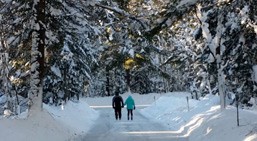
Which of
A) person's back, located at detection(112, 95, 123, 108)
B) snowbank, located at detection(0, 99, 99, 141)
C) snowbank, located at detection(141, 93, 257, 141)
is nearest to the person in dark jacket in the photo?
person's back, located at detection(112, 95, 123, 108)

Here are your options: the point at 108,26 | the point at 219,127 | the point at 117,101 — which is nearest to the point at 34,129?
the point at 219,127

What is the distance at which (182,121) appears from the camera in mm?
22047

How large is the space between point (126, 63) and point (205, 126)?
117 feet

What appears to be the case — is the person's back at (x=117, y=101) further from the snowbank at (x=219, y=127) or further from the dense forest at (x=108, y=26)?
the snowbank at (x=219, y=127)

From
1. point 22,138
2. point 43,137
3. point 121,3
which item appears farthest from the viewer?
point 121,3

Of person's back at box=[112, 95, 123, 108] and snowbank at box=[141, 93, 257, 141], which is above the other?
person's back at box=[112, 95, 123, 108]

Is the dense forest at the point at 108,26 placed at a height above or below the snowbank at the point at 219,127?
above

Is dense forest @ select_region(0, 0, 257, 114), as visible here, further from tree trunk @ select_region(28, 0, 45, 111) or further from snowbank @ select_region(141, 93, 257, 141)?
snowbank @ select_region(141, 93, 257, 141)

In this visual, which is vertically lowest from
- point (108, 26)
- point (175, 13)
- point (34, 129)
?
point (34, 129)

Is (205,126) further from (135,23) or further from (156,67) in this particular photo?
(156,67)

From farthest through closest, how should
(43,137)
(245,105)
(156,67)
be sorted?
(156,67), (245,105), (43,137)

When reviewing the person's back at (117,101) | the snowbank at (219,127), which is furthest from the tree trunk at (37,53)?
the person's back at (117,101)

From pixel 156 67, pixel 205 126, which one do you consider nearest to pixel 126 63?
pixel 156 67

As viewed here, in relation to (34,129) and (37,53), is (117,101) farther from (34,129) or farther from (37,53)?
(34,129)
